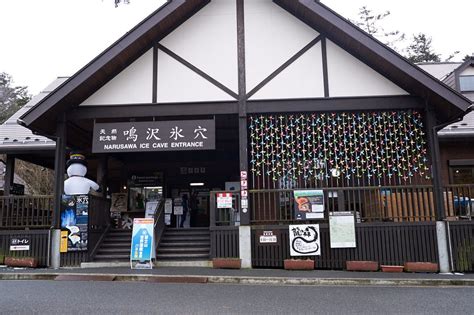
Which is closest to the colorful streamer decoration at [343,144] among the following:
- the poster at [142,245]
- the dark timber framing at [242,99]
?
the dark timber framing at [242,99]

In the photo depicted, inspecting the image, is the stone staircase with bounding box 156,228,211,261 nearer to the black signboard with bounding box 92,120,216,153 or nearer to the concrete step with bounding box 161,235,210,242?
the concrete step with bounding box 161,235,210,242

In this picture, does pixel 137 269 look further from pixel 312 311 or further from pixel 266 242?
pixel 312 311

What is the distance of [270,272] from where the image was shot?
1081 cm

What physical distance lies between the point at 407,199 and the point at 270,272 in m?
4.41

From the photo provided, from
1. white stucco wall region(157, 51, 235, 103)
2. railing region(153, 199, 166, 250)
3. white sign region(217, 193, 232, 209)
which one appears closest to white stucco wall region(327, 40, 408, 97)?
white stucco wall region(157, 51, 235, 103)

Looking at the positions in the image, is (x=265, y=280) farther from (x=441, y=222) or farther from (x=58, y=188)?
(x=58, y=188)

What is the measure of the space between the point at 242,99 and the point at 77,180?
18.6ft

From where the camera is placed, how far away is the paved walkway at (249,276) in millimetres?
9625

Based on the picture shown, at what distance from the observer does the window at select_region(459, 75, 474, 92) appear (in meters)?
17.4

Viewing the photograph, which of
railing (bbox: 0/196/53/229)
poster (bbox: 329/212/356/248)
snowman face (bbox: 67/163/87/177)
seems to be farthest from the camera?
snowman face (bbox: 67/163/87/177)

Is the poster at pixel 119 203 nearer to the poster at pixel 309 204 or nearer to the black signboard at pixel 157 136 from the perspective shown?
the black signboard at pixel 157 136

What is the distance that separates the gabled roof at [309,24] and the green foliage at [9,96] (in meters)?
30.3

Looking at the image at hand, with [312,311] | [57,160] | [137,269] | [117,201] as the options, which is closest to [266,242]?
[137,269]

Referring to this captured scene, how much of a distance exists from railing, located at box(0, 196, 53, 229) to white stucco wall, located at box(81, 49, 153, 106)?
3177 mm
